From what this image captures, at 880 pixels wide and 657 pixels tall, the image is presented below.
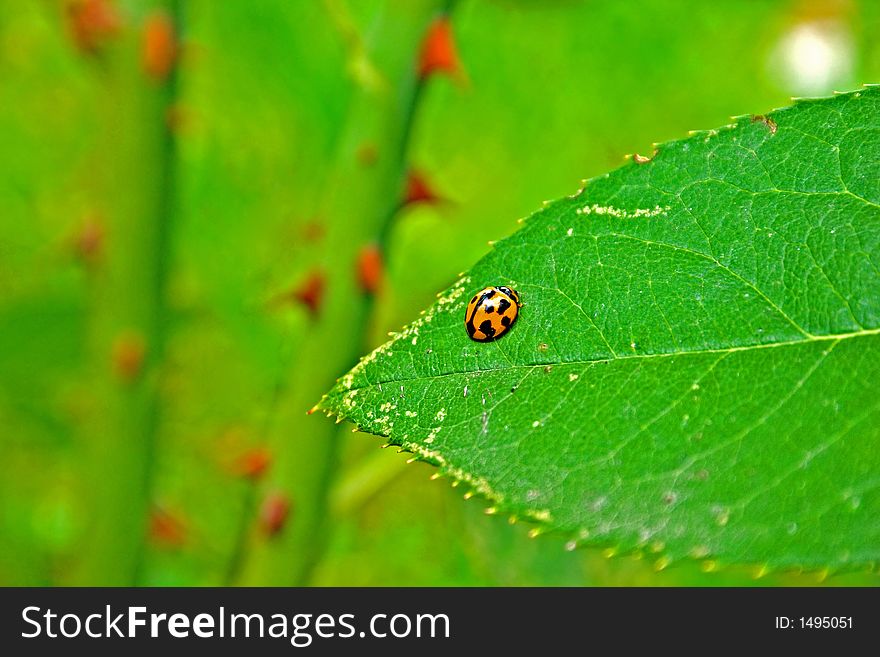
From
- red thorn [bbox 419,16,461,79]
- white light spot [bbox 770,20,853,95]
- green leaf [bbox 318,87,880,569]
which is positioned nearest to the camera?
green leaf [bbox 318,87,880,569]

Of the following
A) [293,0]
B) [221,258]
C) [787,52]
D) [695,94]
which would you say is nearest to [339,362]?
[221,258]

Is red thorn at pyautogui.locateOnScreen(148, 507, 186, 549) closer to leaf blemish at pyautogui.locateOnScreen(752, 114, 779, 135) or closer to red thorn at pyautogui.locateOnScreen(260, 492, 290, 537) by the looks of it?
red thorn at pyautogui.locateOnScreen(260, 492, 290, 537)

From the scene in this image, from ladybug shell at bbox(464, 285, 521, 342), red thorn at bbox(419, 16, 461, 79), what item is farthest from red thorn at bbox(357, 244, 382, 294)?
ladybug shell at bbox(464, 285, 521, 342)

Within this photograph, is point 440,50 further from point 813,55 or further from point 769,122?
point 813,55

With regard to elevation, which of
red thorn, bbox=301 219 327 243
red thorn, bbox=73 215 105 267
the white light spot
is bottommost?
red thorn, bbox=73 215 105 267

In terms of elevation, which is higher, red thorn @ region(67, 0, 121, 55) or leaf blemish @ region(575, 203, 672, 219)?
red thorn @ region(67, 0, 121, 55)

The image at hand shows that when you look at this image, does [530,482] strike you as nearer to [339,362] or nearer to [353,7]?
[339,362]
